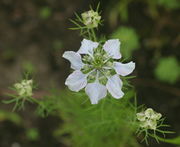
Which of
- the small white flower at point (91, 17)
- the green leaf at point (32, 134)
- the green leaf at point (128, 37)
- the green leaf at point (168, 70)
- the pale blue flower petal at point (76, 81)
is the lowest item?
the pale blue flower petal at point (76, 81)

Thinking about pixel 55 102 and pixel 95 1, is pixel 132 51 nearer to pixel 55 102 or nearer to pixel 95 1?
pixel 95 1

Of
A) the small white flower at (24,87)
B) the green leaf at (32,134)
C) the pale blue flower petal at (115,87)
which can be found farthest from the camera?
the green leaf at (32,134)

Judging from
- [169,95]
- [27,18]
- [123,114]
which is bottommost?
[123,114]

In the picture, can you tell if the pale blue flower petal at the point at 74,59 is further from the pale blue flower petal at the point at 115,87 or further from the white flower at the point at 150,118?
the white flower at the point at 150,118

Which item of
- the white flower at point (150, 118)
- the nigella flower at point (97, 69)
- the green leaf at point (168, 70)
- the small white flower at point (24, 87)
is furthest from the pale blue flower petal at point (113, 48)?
the green leaf at point (168, 70)

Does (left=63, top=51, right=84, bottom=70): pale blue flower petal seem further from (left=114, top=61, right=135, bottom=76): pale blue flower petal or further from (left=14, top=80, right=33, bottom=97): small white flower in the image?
(left=14, top=80, right=33, bottom=97): small white flower

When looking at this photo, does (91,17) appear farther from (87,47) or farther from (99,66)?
(99,66)

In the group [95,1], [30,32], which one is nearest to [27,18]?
[30,32]
